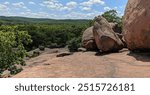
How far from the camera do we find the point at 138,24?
12.5 meters

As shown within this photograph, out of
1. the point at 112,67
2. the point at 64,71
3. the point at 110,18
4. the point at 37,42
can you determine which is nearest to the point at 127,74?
the point at 112,67

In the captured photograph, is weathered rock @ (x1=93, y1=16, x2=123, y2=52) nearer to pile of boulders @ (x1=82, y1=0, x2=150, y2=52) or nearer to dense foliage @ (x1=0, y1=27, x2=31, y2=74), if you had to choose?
pile of boulders @ (x1=82, y1=0, x2=150, y2=52)

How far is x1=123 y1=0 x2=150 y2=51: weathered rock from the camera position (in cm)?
1222

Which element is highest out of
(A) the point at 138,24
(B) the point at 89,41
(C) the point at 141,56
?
(A) the point at 138,24

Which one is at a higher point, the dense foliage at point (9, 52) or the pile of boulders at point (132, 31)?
the pile of boulders at point (132, 31)

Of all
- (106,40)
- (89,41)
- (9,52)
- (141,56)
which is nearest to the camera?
(141,56)

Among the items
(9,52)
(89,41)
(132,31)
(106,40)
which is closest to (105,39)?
(106,40)

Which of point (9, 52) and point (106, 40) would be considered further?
point (9, 52)

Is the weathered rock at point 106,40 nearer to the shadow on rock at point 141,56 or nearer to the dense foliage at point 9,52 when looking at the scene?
the shadow on rock at point 141,56

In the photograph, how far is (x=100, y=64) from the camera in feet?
39.0

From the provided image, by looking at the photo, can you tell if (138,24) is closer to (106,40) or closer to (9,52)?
(106,40)

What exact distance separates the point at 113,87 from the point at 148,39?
6.15 metres

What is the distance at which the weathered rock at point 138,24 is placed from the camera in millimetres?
12219

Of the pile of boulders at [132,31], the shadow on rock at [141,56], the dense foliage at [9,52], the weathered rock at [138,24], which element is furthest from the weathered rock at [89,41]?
the shadow on rock at [141,56]
